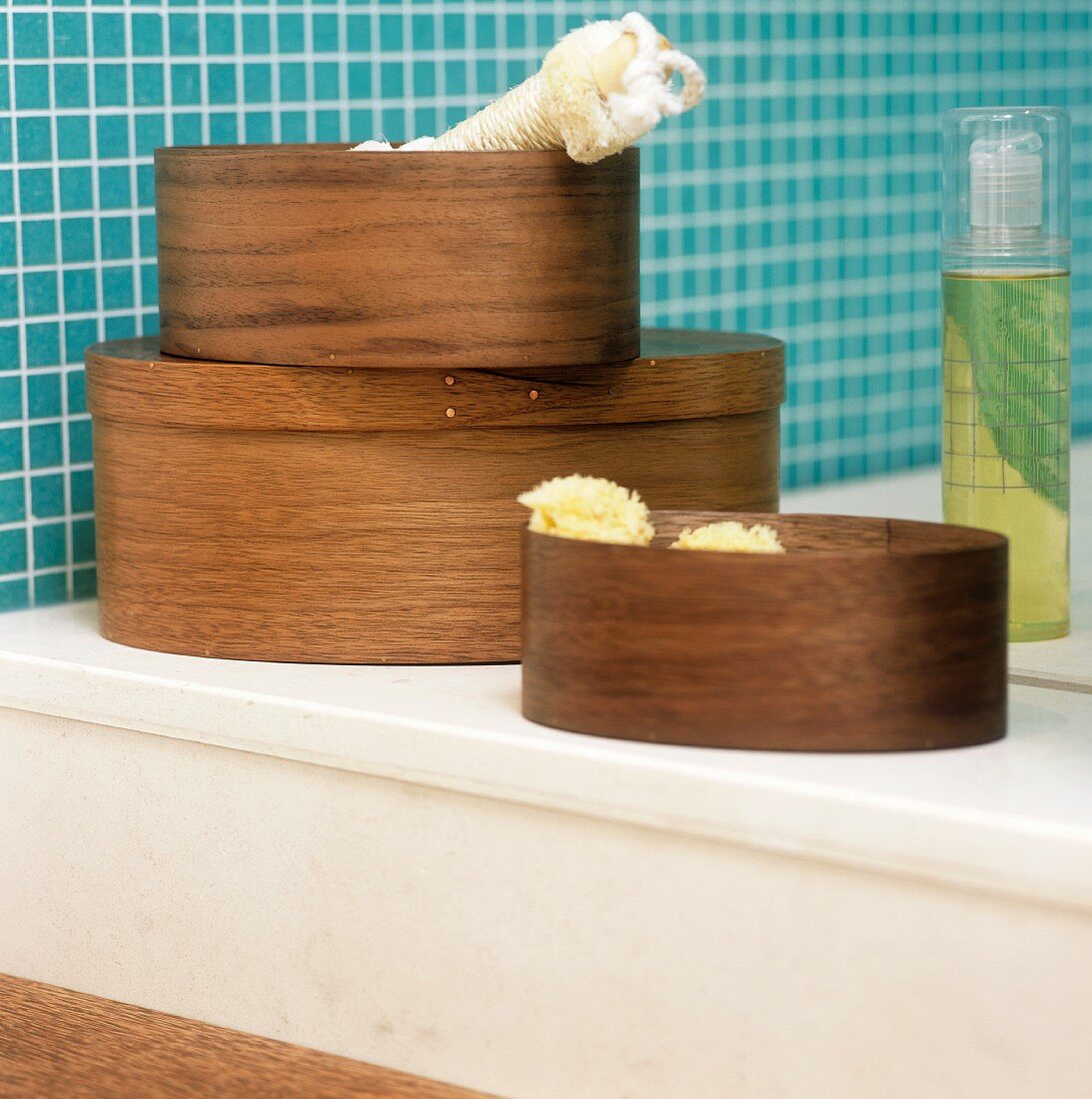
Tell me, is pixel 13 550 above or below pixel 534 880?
above

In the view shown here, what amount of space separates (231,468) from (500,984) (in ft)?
1.01

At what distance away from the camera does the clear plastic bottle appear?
3.36 ft

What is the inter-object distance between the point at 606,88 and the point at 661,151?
2.13ft

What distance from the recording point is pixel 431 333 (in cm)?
99

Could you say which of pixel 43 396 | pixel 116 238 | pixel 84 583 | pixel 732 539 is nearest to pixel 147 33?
pixel 116 238

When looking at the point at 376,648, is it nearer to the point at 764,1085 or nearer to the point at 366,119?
the point at 764,1085

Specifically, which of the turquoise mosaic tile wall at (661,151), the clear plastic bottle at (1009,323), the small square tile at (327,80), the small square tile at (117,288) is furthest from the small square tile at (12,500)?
the clear plastic bottle at (1009,323)

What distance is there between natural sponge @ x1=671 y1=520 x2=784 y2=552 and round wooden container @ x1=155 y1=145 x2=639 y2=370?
0.48 ft

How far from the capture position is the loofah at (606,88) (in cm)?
92

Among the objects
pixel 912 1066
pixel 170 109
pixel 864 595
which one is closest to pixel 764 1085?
pixel 912 1066

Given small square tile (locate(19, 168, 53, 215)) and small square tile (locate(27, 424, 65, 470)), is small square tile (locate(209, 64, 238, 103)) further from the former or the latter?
small square tile (locate(27, 424, 65, 470))

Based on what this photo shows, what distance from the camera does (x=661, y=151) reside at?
157 cm

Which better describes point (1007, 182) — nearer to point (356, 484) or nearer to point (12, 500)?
point (356, 484)

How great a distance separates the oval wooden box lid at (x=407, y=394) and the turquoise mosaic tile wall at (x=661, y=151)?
15 centimetres
